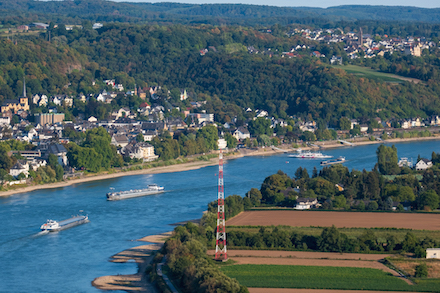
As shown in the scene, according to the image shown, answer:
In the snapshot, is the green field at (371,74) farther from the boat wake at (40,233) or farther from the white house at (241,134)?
the boat wake at (40,233)

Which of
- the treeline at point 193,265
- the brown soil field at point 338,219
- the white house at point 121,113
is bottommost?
the white house at point 121,113

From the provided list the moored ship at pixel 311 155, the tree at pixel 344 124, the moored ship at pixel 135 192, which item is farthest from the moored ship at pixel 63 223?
the tree at pixel 344 124

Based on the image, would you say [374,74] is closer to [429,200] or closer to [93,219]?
[429,200]

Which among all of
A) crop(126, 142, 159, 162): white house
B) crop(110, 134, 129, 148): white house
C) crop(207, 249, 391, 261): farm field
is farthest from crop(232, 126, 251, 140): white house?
crop(207, 249, 391, 261): farm field

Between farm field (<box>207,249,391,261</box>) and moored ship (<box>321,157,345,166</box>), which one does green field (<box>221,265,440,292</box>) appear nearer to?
farm field (<box>207,249,391,261</box>)

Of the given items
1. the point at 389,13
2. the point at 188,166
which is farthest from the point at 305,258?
the point at 389,13

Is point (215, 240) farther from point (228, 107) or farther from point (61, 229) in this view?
point (228, 107)
